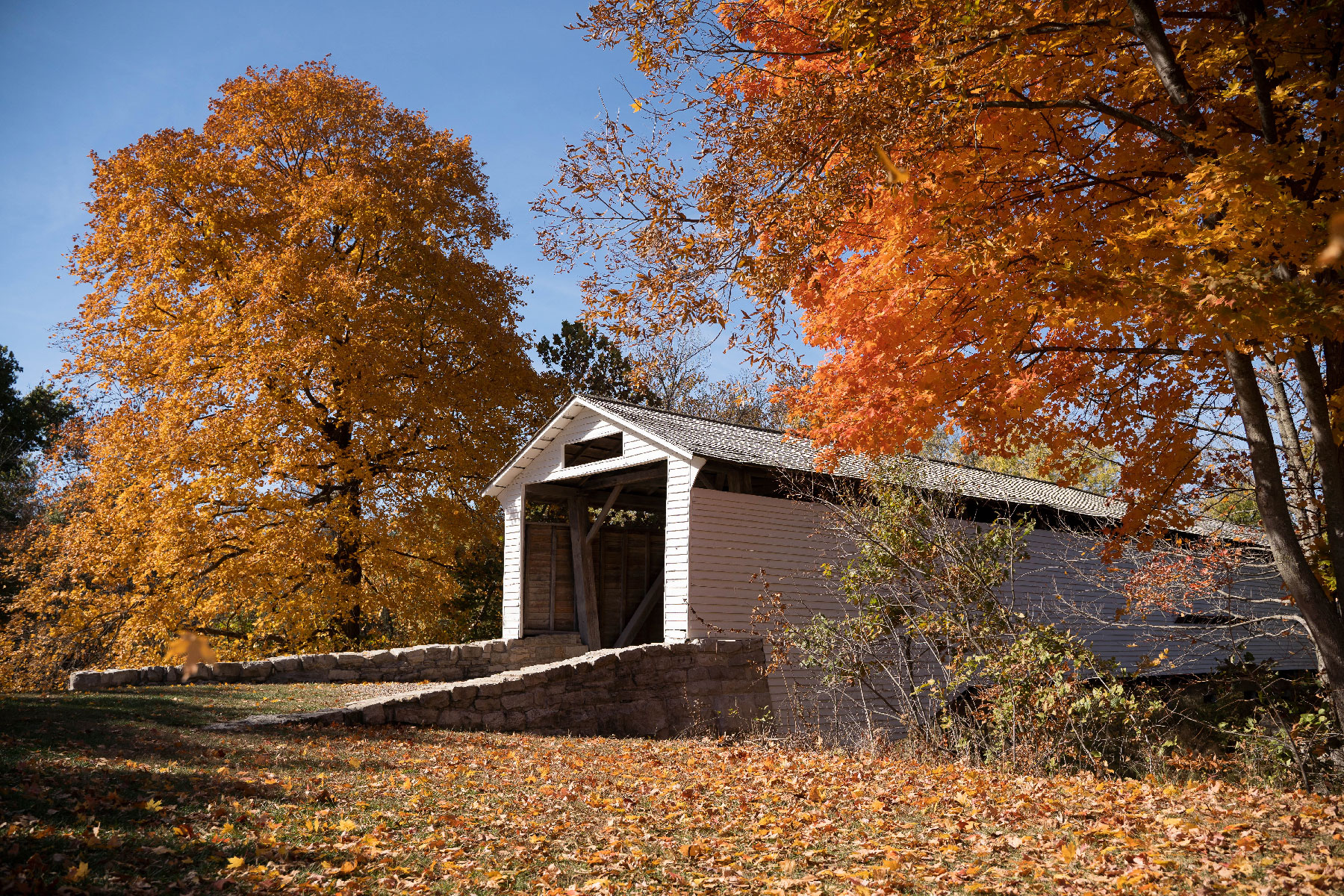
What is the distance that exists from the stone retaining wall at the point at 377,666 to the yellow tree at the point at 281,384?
297 centimetres

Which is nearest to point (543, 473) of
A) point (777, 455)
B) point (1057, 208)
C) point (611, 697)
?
point (777, 455)

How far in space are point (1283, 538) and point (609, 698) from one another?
728 centimetres

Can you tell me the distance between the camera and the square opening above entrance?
46.6ft

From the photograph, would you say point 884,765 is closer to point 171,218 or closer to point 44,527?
point 171,218

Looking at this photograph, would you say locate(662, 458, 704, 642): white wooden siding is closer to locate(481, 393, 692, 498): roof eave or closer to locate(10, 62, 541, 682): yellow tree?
locate(481, 393, 692, 498): roof eave

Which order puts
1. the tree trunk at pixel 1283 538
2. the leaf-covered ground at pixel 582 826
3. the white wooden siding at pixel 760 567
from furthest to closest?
the white wooden siding at pixel 760 567
the tree trunk at pixel 1283 538
the leaf-covered ground at pixel 582 826

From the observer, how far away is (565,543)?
15.0 meters

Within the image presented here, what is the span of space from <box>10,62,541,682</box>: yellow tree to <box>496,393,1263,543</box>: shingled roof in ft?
10.8

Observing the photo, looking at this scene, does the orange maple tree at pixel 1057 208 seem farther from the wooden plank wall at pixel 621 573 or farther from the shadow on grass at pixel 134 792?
the wooden plank wall at pixel 621 573

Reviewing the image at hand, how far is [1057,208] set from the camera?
773 centimetres

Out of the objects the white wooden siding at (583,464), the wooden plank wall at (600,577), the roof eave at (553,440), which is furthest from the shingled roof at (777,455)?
the wooden plank wall at (600,577)

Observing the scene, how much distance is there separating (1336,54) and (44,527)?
80.8ft

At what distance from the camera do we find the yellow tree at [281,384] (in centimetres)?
1477

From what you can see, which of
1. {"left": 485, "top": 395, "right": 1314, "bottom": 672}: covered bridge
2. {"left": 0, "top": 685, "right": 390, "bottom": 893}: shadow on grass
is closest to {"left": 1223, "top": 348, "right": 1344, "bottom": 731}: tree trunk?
{"left": 485, "top": 395, "right": 1314, "bottom": 672}: covered bridge
